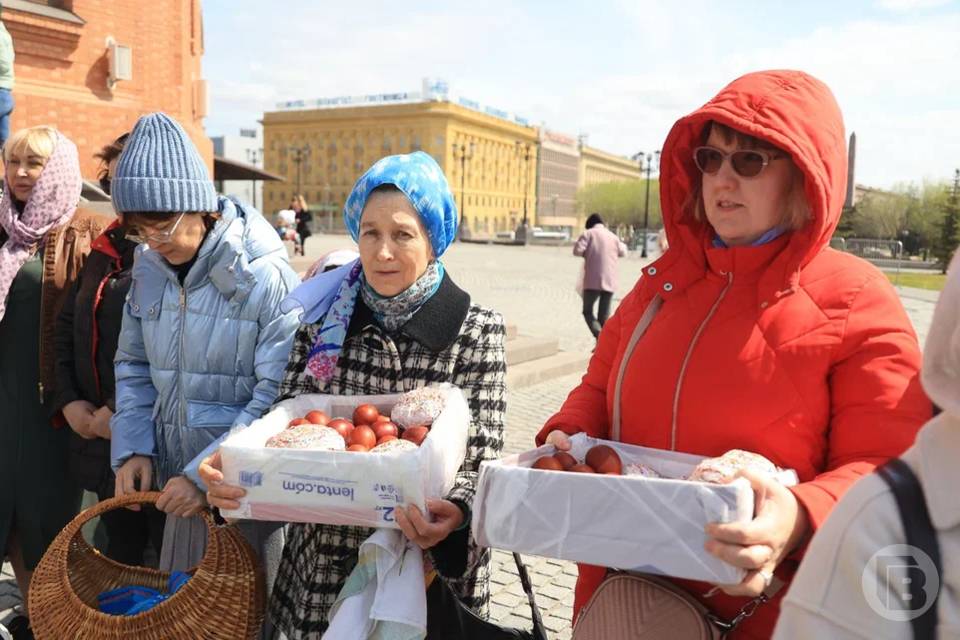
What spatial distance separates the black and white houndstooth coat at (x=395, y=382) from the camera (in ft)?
7.45

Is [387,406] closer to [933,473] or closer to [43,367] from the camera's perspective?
[933,473]

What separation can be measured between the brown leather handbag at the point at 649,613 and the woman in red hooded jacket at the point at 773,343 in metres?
0.07

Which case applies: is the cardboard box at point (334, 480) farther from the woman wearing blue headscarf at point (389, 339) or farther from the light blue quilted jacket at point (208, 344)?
the light blue quilted jacket at point (208, 344)

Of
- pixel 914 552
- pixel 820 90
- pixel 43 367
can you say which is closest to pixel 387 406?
pixel 820 90

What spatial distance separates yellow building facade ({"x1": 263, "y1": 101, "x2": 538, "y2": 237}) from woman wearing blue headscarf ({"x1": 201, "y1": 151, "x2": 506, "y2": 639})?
91270 millimetres

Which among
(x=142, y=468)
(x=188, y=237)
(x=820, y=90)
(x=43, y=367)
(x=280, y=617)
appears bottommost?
(x=280, y=617)

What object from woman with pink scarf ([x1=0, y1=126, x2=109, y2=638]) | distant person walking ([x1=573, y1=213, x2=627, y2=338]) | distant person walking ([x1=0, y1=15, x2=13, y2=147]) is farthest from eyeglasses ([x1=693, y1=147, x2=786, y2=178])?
distant person walking ([x1=573, y1=213, x2=627, y2=338])

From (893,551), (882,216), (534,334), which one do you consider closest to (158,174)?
(893,551)

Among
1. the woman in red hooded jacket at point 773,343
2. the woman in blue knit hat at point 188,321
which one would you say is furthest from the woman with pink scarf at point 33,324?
the woman in red hooded jacket at point 773,343

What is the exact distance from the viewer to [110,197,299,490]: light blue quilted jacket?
2.63 meters

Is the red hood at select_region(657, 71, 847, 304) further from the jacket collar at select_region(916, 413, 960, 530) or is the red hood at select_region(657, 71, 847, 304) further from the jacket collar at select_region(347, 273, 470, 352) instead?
the jacket collar at select_region(347, 273, 470, 352)

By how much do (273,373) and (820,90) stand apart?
1.87 metres

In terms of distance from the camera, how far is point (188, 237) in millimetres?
2635

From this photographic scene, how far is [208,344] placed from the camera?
2635 millimetres
